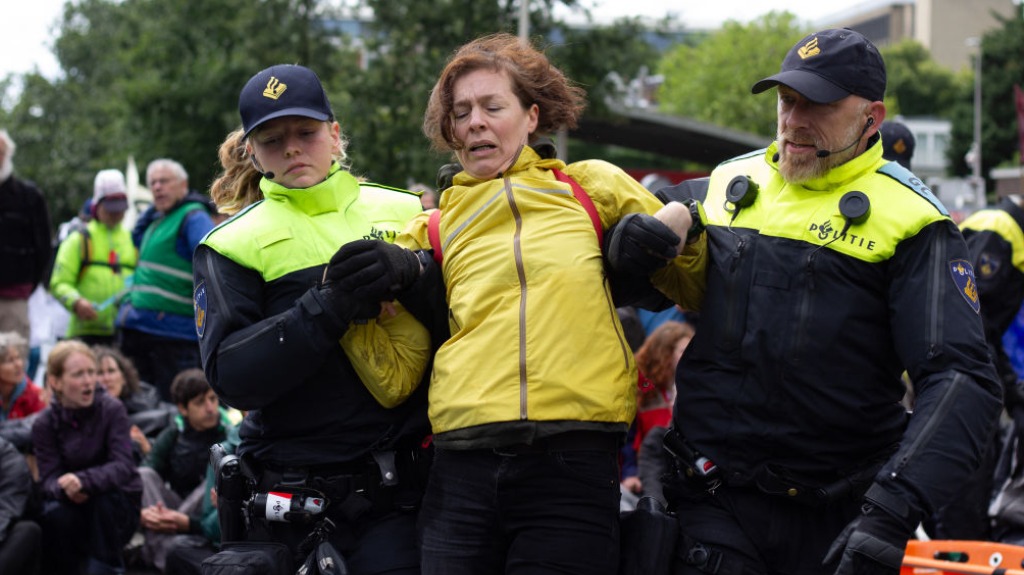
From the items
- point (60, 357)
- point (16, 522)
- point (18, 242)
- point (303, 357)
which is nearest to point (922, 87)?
point (18, 242)

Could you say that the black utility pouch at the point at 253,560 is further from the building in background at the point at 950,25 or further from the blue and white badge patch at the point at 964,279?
the building in background at the point at 950,25

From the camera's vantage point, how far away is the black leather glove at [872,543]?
314cm

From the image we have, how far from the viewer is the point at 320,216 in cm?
402

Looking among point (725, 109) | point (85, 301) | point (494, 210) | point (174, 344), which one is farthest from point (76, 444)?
point (725, 109)

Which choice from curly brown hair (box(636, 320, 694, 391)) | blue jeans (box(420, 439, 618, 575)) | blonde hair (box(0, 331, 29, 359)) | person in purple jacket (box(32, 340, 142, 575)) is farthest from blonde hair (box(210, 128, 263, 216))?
blonde hair (box(0, 331, 29, 359))

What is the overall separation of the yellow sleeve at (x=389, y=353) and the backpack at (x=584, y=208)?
0.22 m

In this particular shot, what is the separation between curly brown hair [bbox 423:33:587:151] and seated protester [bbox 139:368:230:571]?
4.36 m

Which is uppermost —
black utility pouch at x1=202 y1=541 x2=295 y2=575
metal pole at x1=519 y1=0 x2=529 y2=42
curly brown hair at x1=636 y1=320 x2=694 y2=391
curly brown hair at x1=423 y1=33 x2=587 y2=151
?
metal pole at x1=519 y1=0 x2=529 y2=42

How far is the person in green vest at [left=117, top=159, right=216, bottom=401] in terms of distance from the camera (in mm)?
9344

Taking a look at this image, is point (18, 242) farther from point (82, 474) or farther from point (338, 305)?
point (338, 305)

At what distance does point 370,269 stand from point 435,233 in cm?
34

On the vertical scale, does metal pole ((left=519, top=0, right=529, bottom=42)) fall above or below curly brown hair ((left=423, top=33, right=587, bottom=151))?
above

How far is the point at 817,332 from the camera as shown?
3453 mm

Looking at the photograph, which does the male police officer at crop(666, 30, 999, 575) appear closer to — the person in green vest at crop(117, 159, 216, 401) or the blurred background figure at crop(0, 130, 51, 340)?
the person in green vest at crop(117, 159, 216, 401)
